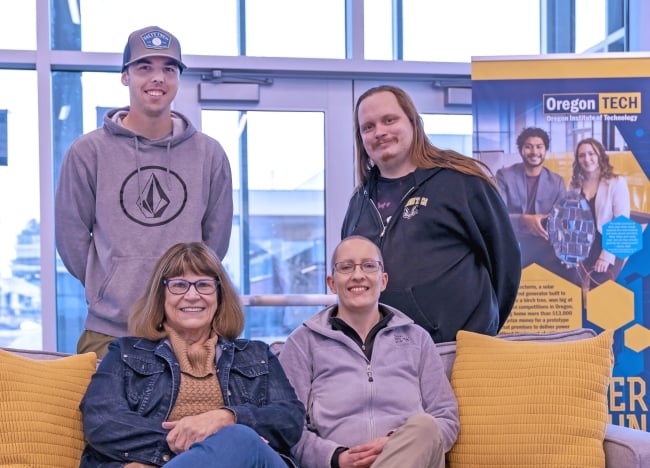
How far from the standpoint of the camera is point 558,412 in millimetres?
2588

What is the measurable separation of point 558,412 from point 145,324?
1.27 metres

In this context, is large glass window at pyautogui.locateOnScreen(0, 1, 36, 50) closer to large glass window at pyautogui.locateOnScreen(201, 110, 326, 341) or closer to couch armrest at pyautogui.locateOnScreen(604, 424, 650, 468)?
large glass window at pyautogui.locateOnScreen(201, 110, 326, 341)

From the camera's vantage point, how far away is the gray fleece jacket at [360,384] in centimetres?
259

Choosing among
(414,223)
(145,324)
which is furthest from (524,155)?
(145,324)

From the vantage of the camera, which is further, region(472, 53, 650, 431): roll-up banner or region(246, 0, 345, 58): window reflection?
region(246, 0, 345, 58): window reflection

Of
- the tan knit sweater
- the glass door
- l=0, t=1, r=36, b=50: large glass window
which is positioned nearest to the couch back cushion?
the tan knit sweater

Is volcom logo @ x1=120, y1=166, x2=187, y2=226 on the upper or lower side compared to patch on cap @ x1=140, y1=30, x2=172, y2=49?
lower

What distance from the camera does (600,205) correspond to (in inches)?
162

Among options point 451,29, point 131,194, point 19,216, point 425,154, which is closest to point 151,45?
point 131,194

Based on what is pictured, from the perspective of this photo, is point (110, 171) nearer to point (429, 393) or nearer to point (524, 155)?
point (429, 393)

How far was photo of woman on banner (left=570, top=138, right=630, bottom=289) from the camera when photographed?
4105mm

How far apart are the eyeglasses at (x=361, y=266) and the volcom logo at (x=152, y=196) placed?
0.62 meters

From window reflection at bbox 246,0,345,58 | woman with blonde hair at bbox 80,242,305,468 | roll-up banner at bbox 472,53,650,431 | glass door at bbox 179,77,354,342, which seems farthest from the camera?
window reflection at bbox 246,0,345,58

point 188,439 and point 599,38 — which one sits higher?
point 599,38
